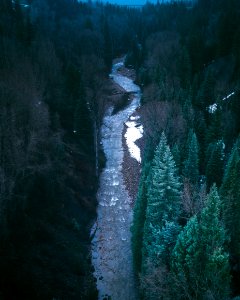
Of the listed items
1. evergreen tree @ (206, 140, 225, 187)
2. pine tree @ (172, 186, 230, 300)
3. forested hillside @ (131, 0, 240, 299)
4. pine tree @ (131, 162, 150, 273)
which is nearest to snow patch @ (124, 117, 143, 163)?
forested hillside @ (131, 0, 240, 299)

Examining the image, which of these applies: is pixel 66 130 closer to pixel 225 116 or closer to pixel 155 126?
pixel 155 126

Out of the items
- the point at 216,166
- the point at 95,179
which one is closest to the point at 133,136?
the point at 95,179

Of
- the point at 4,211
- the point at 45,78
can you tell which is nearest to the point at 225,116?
the point at 45,78

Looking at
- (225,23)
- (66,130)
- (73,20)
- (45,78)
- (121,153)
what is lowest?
(121,153)

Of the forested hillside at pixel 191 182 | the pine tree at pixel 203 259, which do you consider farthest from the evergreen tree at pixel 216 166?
the pine tree at pixel 203 259

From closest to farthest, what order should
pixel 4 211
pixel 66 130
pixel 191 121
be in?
pixel 4 211 → pixel 191 121 → pixel 66 130
